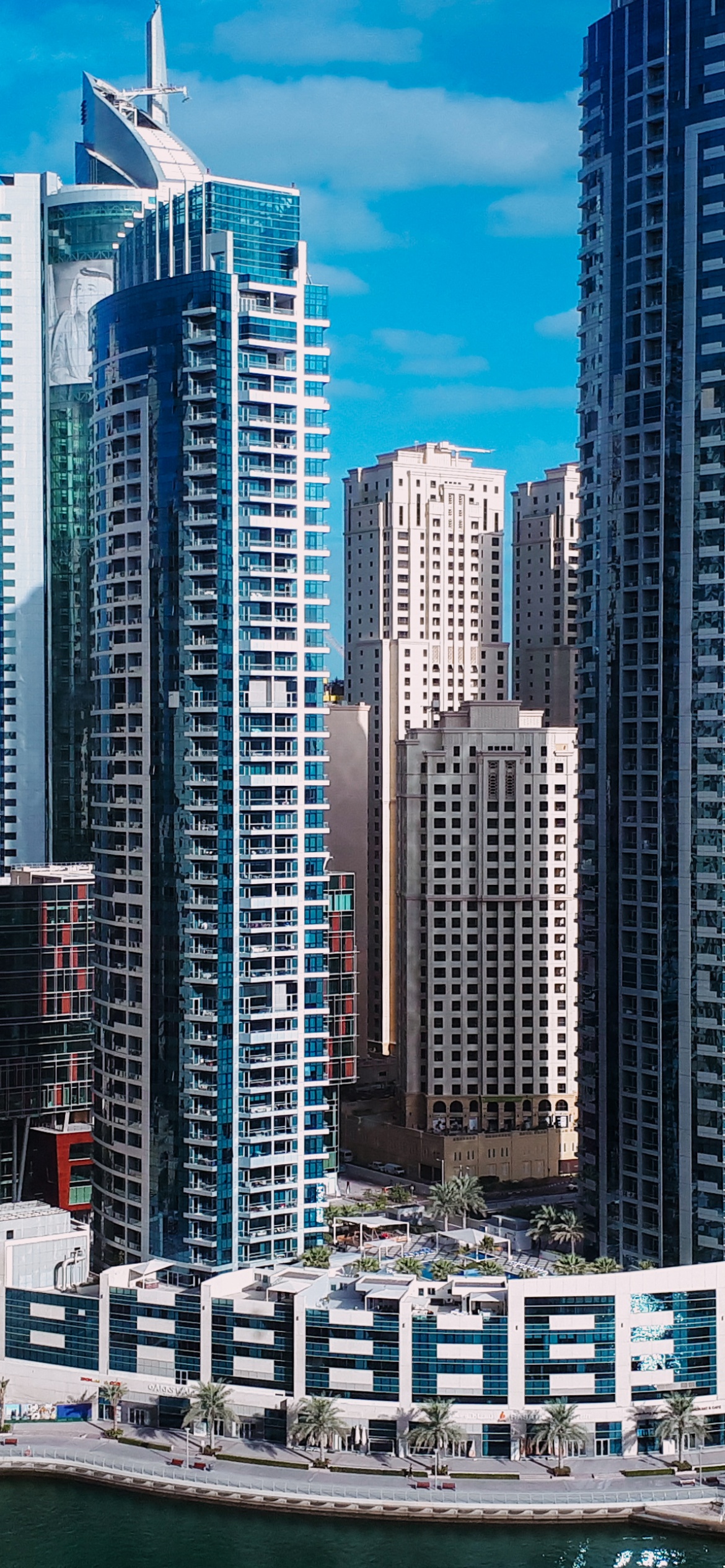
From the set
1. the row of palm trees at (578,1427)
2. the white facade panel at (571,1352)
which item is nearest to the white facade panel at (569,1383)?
the row of palm trees at (578,1427)

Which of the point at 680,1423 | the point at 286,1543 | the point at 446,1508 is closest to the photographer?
the point at 286,1543

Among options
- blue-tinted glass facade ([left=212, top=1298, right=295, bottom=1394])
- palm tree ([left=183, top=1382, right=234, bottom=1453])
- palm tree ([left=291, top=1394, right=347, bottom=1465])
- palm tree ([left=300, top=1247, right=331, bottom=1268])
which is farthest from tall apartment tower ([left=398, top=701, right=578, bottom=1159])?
palm tree ([left=291, top=1394, right=347, bottom=1465])

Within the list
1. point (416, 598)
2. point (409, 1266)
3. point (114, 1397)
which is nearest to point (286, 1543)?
point (114, 1397)

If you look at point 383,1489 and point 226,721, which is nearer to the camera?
point 383,1489

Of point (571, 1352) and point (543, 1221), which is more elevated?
point (543, 1221)

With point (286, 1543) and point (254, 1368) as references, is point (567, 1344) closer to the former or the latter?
point (254, 1368)
